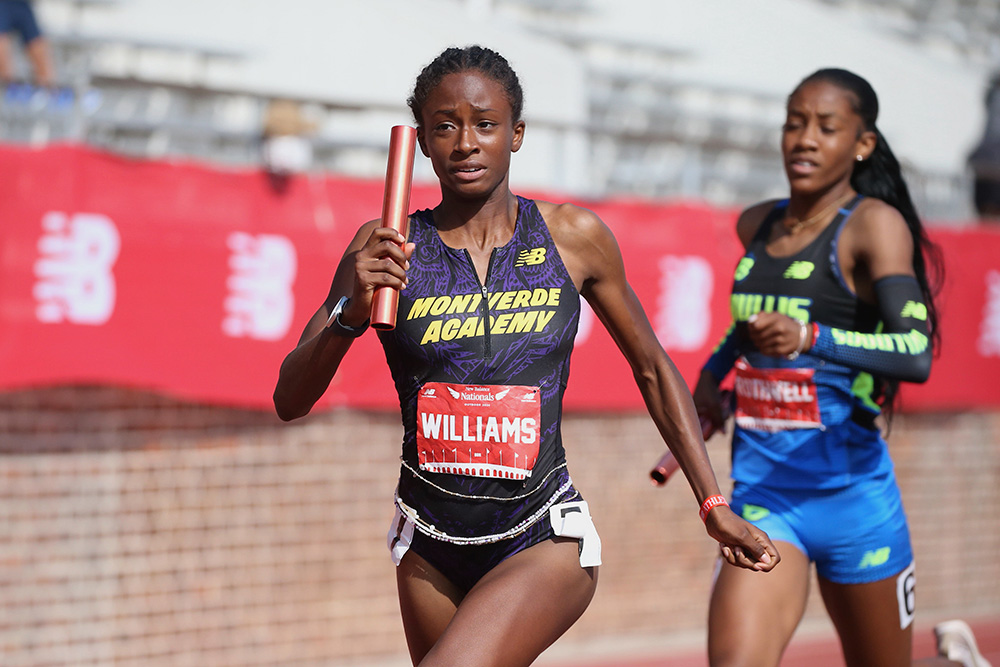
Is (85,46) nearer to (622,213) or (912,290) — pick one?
(622,213)

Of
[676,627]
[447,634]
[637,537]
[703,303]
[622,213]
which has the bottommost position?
[676,627]

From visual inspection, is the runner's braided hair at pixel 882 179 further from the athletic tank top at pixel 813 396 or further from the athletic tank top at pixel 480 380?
the athletic tank top at pixel 480 380

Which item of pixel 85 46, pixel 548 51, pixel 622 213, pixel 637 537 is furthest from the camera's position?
pixel 548 51

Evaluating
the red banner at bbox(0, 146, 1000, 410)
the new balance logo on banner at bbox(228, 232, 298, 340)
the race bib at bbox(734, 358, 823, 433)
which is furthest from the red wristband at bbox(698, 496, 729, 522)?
the new balance logo on banner at bbox(228, 232, 298, 340)

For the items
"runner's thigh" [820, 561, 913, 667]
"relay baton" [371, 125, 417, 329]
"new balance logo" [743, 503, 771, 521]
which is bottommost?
"runner's thigh" [820, 561, 913, 667]

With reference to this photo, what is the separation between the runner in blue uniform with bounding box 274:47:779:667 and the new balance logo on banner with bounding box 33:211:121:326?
3.09m

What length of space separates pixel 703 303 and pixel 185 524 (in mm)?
3439

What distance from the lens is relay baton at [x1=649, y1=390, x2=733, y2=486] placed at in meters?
3.42

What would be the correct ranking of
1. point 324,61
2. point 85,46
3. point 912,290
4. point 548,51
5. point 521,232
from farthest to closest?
point 548,51, point 324,61, point 85,46, point 912,290, point 521,232

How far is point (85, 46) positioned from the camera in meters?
8.97

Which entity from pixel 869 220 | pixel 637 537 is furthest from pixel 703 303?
pixel 869 220

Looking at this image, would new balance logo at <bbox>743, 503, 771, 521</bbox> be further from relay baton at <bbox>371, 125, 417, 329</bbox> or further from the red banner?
the red banner

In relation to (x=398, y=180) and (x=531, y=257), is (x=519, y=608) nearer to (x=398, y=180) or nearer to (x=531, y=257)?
(x=531, y=257)

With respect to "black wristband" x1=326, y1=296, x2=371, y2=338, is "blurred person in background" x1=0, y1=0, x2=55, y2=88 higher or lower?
higher
